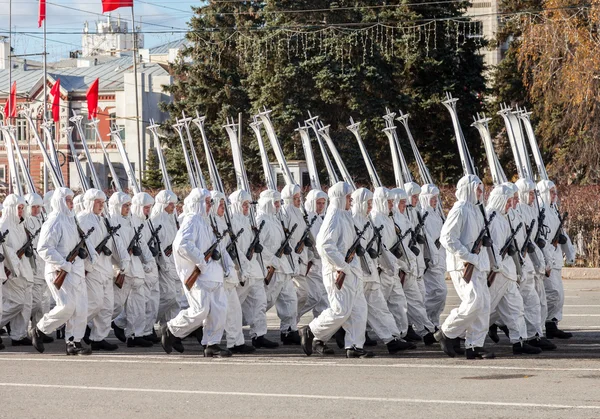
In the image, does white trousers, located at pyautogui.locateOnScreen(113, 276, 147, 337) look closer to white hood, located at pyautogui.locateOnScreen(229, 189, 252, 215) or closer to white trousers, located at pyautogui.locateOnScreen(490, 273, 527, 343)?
white hood, located at pyautogui.locateOnScreen(229, 189, 252, 215)

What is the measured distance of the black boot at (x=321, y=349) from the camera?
43.1 ft

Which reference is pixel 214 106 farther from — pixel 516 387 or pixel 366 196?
pixel 516 387

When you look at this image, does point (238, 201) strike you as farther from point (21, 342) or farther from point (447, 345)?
point (447, 345)

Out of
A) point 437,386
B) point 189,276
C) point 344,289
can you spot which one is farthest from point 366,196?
point 437,386

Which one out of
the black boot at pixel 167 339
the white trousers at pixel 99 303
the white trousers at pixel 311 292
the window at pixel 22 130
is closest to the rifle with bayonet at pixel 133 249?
the white trousers at pixel 99 303

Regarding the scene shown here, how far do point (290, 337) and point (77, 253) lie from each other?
271cm

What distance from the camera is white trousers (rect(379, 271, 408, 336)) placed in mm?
14000

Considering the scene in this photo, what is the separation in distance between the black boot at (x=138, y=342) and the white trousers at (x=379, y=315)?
9.60ft

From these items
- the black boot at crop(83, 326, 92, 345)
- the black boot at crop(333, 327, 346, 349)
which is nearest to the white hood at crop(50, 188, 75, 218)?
the black boot at crop(83, 326, 92, 345)

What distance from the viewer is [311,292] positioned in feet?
50.5

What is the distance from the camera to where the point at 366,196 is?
537 inches

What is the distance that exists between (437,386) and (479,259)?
2230 mm

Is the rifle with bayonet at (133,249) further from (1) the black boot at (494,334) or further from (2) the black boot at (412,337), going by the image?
(1) the black boot at (494,334)

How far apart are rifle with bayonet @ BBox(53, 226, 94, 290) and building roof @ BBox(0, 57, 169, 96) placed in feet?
188
